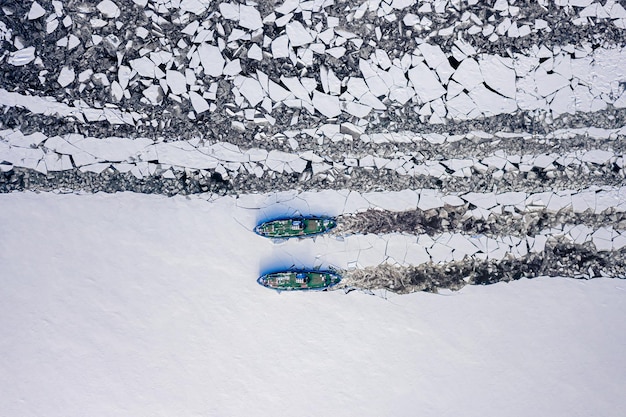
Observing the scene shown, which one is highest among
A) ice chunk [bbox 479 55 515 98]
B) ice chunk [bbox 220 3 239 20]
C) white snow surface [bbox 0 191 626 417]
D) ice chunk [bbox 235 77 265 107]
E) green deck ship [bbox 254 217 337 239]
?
ice chunk [bbox 220 3 239 20]

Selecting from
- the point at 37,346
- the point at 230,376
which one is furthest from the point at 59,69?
the point at 230,376

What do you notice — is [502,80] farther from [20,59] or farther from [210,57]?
[20,59]

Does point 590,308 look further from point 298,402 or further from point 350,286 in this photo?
point 298,402

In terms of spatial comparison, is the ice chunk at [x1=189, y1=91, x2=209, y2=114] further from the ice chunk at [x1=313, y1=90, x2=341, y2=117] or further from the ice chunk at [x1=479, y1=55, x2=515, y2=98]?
the ice chunk at [x1=479, y1=55, x2=515, y2=98]

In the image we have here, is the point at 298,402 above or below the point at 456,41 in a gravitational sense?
below

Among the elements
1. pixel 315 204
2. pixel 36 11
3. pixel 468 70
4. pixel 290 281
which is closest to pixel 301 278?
pixel 290 281

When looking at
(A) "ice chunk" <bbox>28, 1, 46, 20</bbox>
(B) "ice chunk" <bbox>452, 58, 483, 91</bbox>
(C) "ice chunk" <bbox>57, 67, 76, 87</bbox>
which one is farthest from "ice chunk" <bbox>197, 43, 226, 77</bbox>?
(B) "ice chunk" <bbox>452, 58, 483, 91</bbox>
